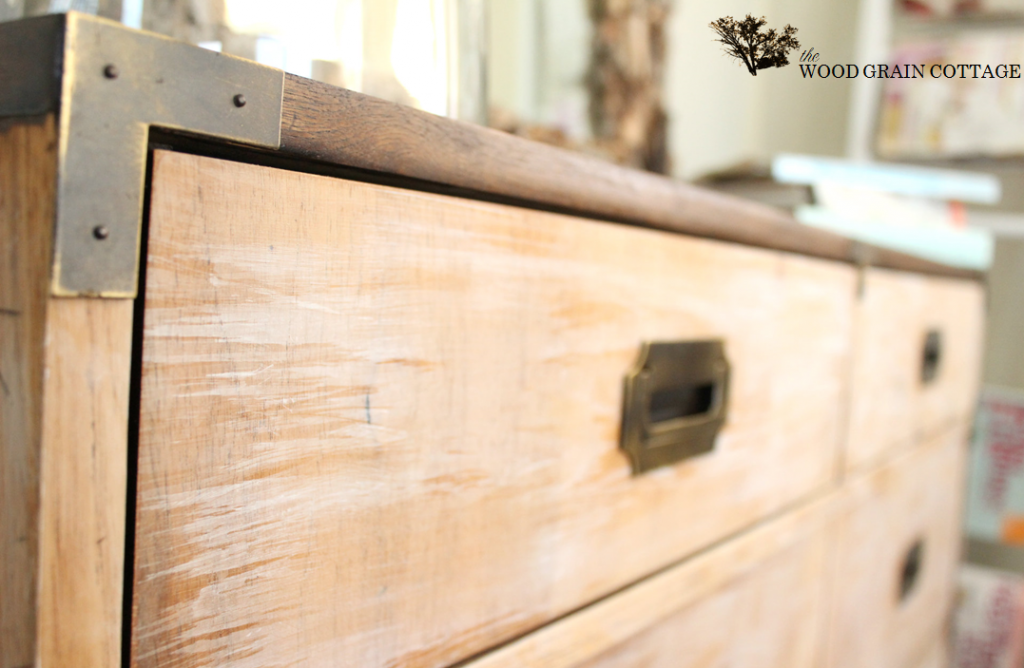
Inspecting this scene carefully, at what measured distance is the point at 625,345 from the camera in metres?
0.40

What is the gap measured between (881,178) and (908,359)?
0.20 meters

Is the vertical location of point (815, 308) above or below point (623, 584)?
above

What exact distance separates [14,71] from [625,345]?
0.97ft

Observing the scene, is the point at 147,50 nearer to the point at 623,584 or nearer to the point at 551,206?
the point at 551,206

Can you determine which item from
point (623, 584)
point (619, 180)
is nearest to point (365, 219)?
point (619, 180)

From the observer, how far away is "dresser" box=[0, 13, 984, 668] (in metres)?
0.19

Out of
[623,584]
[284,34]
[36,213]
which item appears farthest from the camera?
[623,584]

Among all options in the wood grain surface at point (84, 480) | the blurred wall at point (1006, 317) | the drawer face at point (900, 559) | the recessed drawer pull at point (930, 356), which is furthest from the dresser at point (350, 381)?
the blurred wall at point (1006, 317)

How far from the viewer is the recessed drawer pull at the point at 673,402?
16.0 inches

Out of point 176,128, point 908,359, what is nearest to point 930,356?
point 908,359

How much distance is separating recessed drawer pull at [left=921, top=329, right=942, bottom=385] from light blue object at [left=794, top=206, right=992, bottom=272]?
0.09 metres

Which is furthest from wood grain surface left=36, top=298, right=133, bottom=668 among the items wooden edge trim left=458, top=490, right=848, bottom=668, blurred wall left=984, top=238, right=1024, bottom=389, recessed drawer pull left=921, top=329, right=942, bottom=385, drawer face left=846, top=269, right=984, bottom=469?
blurred wall left=984, top=238, right=1024, bottom=389

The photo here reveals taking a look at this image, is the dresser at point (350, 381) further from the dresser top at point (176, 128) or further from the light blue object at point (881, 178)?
the light blue object at point (881, 178)

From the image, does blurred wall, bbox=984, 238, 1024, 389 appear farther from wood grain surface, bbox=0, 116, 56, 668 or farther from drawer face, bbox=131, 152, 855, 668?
wood grain surface, bbox=0, 116, 56, 668
